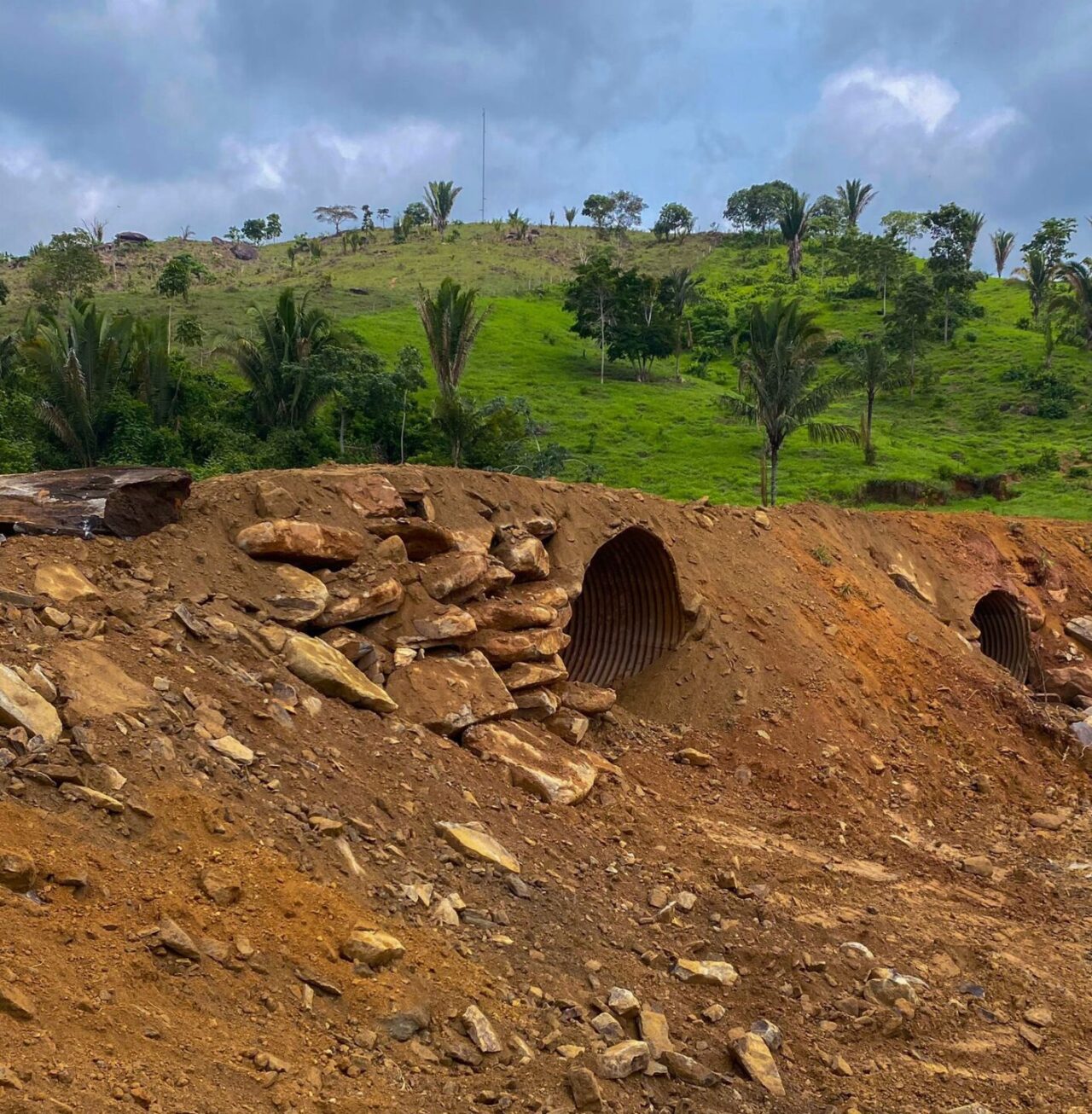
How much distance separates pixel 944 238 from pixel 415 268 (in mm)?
33248

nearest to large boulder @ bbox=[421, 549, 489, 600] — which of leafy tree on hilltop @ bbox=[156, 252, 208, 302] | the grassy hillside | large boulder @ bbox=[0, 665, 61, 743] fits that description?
large boulder @ bbox=[0, 665, 61, 743]

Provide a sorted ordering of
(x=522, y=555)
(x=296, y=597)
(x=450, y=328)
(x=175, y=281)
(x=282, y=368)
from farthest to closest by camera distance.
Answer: (x=175, y=281) → (x=450, y=328) → (x=282, y=368) → (x=522, y=555) → (x=296, y=597)

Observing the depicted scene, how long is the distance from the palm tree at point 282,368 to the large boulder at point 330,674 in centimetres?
1900

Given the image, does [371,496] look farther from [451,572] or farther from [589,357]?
[589,357]

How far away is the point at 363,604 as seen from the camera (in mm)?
7723

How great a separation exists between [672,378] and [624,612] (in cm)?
3464

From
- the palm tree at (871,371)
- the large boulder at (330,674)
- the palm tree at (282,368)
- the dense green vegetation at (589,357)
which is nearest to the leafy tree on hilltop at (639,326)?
the dense green vegetation at (589,357)

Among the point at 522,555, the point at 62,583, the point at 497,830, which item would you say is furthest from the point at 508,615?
the point at 62,583

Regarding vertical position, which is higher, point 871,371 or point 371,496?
point 871,371

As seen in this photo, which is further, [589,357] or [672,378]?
[589,357]

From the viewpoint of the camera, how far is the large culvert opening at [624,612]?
11.0m

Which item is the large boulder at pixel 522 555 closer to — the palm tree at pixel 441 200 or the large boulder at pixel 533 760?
the large boulder at pixel 533 760

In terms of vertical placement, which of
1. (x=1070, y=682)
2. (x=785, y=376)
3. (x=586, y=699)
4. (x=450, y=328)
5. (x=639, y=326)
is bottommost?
(x=1070, y=682)

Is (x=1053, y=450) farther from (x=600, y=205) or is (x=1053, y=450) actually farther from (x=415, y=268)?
(x=600, y=205)
